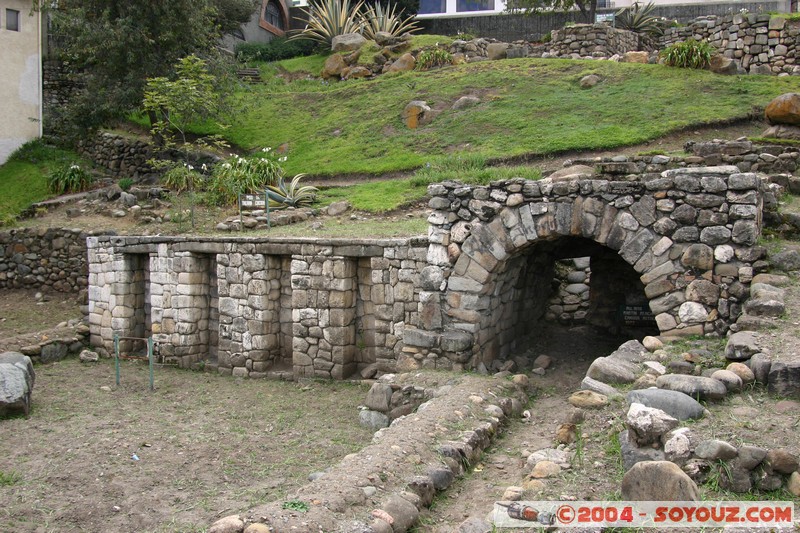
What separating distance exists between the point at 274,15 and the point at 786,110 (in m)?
27.2

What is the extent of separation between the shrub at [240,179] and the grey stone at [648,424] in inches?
456

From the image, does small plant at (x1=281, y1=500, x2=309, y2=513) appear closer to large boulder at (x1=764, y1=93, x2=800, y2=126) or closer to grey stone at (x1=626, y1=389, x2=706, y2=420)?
grey stone at (x1=626, y1=389, x2=706, y2=420)

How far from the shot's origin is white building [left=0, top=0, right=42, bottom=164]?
22109 mm

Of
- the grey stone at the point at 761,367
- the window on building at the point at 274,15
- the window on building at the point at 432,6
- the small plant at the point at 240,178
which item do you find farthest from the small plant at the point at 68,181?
the window on building at the point at 432,6

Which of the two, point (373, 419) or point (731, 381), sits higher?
point (731, 381)

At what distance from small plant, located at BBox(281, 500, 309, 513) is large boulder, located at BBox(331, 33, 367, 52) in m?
23.7

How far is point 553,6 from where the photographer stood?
89.3 feet

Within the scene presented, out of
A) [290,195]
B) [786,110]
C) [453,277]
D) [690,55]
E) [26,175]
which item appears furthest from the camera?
[26,175]

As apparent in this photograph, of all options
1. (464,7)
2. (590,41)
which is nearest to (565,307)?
(590,41)

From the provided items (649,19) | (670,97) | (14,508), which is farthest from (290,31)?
(14,508)

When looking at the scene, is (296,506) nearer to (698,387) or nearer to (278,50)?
(698,387)

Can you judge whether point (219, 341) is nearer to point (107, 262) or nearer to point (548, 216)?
point (107, 262)

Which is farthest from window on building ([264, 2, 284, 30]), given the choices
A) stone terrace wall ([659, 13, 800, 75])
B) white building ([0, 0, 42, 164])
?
stone terrace wall ([659, 13, 800, 75])

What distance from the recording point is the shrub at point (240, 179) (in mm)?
16234
